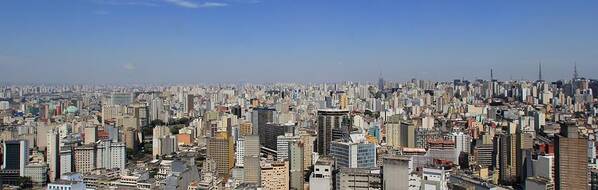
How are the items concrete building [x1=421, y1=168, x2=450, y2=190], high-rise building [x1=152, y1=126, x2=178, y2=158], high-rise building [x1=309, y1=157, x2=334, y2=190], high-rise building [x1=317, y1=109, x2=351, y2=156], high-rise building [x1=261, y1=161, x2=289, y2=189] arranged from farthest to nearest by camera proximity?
high-rise building [x1=152, y1=126, x2=178, y2=158], high-rise building [x1=317, y1=109, x2=351, y2=156], high-rise building [x1=261, y1=161, x2=289, y2=189], high-rise building [x1=309, y1=157, x2=334, y2=190], concrete building [x1=421, y1=168, x2=450, y2=190]

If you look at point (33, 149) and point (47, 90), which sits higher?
point (47, 90)

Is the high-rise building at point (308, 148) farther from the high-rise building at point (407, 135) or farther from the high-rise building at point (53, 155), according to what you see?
the high-rise building at point (53, 155)

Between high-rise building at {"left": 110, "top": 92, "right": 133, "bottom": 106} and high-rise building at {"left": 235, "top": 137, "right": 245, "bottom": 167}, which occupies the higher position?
high-rise building at {"left": 110, "top": 92, "right": 133, "bottom": 106}

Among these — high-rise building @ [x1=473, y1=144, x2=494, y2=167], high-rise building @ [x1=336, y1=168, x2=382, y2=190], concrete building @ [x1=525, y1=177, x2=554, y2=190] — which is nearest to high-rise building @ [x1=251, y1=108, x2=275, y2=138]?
high-rise building @ [x1=473, y1=144, x2=494, y2=167]

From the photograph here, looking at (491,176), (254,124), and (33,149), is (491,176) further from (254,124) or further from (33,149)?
(33,149)

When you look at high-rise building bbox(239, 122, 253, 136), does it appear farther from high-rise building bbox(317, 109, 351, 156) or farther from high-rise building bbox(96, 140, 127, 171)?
high-rise building bbox(96, 140, 127, 171)

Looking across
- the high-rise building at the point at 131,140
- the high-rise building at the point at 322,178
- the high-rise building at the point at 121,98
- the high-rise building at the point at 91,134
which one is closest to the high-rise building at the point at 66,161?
the high-rise building at the point at 91,134

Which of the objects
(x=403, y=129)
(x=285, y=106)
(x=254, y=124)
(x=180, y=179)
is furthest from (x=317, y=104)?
(x=180, y=179)
